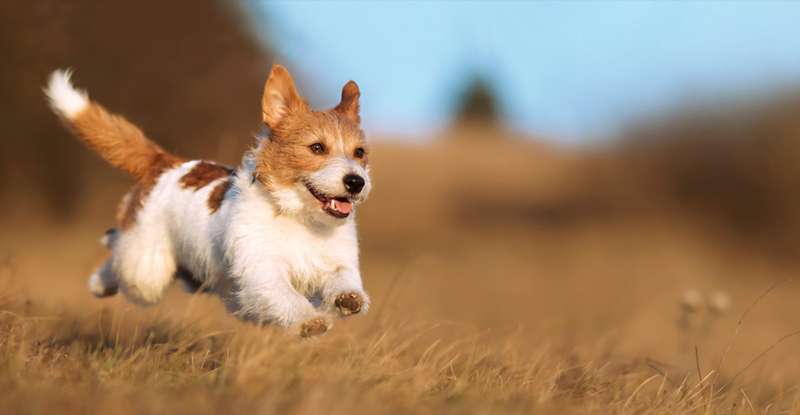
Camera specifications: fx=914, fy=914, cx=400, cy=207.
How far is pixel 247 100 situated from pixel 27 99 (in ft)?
11.3

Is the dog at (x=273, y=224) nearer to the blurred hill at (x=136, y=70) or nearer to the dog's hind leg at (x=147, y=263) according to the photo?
the dog's hind leg at (x=147, y=263)

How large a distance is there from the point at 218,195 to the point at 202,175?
1.32 feet

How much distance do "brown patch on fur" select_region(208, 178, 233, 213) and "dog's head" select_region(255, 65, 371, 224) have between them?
0.36 meters

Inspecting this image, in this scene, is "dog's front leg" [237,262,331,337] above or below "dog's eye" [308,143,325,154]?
below

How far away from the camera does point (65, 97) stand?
5766mm

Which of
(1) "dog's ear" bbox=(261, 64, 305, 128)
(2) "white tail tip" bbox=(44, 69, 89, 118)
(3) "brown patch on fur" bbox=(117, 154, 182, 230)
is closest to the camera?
(1) "dog's ear" bbox=(261, 64, 305, 128)

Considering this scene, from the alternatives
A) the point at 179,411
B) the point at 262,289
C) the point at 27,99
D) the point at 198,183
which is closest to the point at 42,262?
the point at 27,99

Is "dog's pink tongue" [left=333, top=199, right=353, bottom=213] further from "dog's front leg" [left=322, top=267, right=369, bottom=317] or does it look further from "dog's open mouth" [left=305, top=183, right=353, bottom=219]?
"dog's front leg" [left=322, top=267, right=369, bottom=317]

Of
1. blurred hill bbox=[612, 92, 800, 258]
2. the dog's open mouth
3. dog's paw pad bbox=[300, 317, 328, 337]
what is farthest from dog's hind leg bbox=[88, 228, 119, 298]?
blurred hill bbox=[612, 92, 800, 258]

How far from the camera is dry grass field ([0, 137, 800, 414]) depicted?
325 cm

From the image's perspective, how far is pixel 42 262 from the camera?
11266 mm

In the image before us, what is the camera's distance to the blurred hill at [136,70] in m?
13.9

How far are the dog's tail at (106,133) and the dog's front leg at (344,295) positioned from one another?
176 centimetres

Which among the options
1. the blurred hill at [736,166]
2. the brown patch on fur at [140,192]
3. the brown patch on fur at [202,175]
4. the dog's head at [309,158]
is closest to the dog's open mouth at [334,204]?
the dog's head at [309,158]
